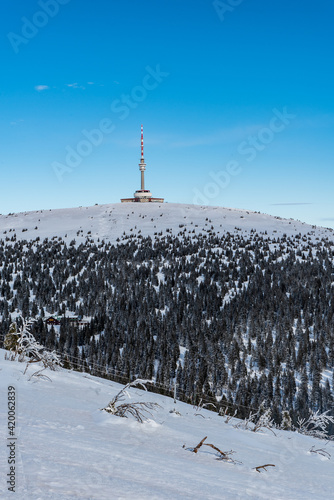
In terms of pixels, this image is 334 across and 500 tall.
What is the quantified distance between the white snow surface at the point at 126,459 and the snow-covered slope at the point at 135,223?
4448 centimetres

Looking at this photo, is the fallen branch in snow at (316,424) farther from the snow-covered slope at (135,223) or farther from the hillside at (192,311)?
the snow-covered slope at (135,223)

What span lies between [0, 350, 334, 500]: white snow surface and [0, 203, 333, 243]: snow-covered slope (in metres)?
44.5

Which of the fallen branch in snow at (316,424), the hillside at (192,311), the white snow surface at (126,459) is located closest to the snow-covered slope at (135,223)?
the hillside at (192,311)

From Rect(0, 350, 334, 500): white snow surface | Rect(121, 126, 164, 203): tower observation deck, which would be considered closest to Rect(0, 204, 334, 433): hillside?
Rect(0, 350, 334, 500): white snow surface

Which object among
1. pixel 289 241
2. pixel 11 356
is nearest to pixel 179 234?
pixel 289 241

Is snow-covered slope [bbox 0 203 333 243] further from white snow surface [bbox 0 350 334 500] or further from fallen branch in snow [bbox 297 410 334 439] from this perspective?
white snow surface [bbox 0 350 334 500]

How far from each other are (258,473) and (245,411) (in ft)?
53.6

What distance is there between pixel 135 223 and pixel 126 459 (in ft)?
187

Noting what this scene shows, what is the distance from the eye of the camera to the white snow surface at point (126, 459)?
1955 millimetres

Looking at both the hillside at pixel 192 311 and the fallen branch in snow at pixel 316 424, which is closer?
the fallen branch in snow at pixel 316 424

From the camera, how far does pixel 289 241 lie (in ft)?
163

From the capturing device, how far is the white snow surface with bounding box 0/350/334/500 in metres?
1.96

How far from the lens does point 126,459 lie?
2568 millimetres

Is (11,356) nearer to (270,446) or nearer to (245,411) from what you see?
(270,446)
